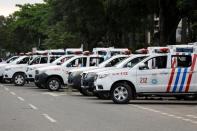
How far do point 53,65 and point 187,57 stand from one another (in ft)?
37.0

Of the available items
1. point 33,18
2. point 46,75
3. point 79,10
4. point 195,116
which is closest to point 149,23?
point 79,10

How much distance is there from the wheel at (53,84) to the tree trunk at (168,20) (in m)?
10.7

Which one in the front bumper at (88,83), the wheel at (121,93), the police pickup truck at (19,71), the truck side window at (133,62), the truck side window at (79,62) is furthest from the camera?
the police pickup truck at (19,71)

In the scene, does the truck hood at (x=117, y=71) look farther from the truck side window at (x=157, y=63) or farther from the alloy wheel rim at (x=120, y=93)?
the truck side window at (x=157, y=63)

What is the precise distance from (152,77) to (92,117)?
578 centimetres

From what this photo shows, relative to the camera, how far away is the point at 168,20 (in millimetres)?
41031

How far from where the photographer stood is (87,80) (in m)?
24.0

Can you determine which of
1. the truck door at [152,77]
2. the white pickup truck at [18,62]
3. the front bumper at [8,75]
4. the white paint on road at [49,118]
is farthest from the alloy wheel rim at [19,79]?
the white paint on road at [49,118]

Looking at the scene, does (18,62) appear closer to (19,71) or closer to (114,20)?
(19,71)

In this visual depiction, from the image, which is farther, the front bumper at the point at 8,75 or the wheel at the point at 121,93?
the front bumper at the point at 8,75

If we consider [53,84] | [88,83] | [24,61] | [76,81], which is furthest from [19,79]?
[88,83]

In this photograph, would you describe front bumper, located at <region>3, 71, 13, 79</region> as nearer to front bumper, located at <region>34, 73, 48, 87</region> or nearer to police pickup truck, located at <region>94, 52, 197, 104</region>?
front bumper, located at <region>34, 73, 48, 87</region>

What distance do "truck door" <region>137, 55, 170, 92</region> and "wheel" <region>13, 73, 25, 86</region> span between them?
15.6 m

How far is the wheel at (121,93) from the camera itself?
21.8 m
